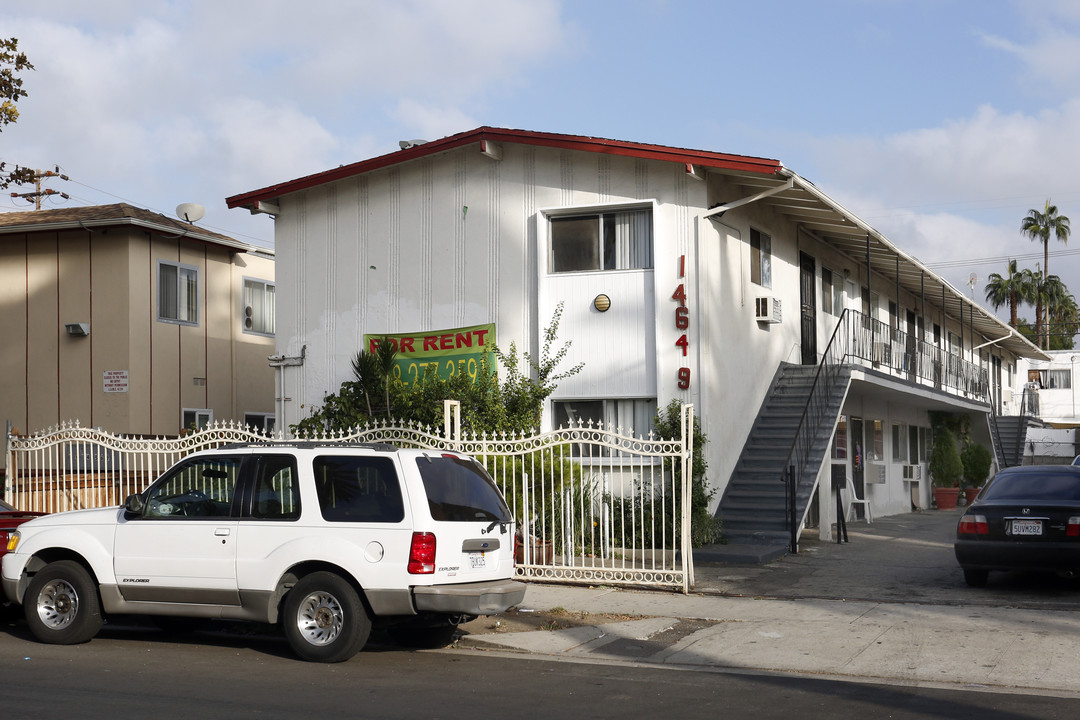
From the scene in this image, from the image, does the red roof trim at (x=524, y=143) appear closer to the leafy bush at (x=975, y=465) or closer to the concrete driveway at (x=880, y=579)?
the concrete driveway at (x=880, y=579)

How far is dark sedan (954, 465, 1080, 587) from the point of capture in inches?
460

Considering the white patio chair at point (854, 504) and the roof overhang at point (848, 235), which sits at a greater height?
the roof overhang at point (848, 235)

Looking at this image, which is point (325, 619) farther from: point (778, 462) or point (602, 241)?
point (778, 462)

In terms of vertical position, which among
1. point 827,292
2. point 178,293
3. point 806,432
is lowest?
point 806,432

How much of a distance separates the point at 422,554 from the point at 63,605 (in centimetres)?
336

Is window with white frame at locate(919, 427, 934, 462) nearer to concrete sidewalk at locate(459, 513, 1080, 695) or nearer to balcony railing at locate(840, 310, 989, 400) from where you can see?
balcony railing at locate(840, 310, 989, 400)

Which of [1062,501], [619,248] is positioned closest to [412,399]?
[619,248]

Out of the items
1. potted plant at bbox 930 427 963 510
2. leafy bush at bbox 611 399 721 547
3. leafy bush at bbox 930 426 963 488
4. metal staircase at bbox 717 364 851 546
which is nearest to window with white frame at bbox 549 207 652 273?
leafy bush at bbox 611 399 721 547

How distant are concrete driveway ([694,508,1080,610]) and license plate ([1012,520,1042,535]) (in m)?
0.71

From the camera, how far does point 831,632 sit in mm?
10047

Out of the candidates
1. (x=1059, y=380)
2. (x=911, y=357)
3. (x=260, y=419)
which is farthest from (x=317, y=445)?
(x=1059, y=380)

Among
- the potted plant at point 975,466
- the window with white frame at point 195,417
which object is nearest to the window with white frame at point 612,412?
the window with white frame at point 195,417

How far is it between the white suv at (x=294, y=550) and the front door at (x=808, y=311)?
1326 centimetres

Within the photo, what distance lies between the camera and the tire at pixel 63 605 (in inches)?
366
